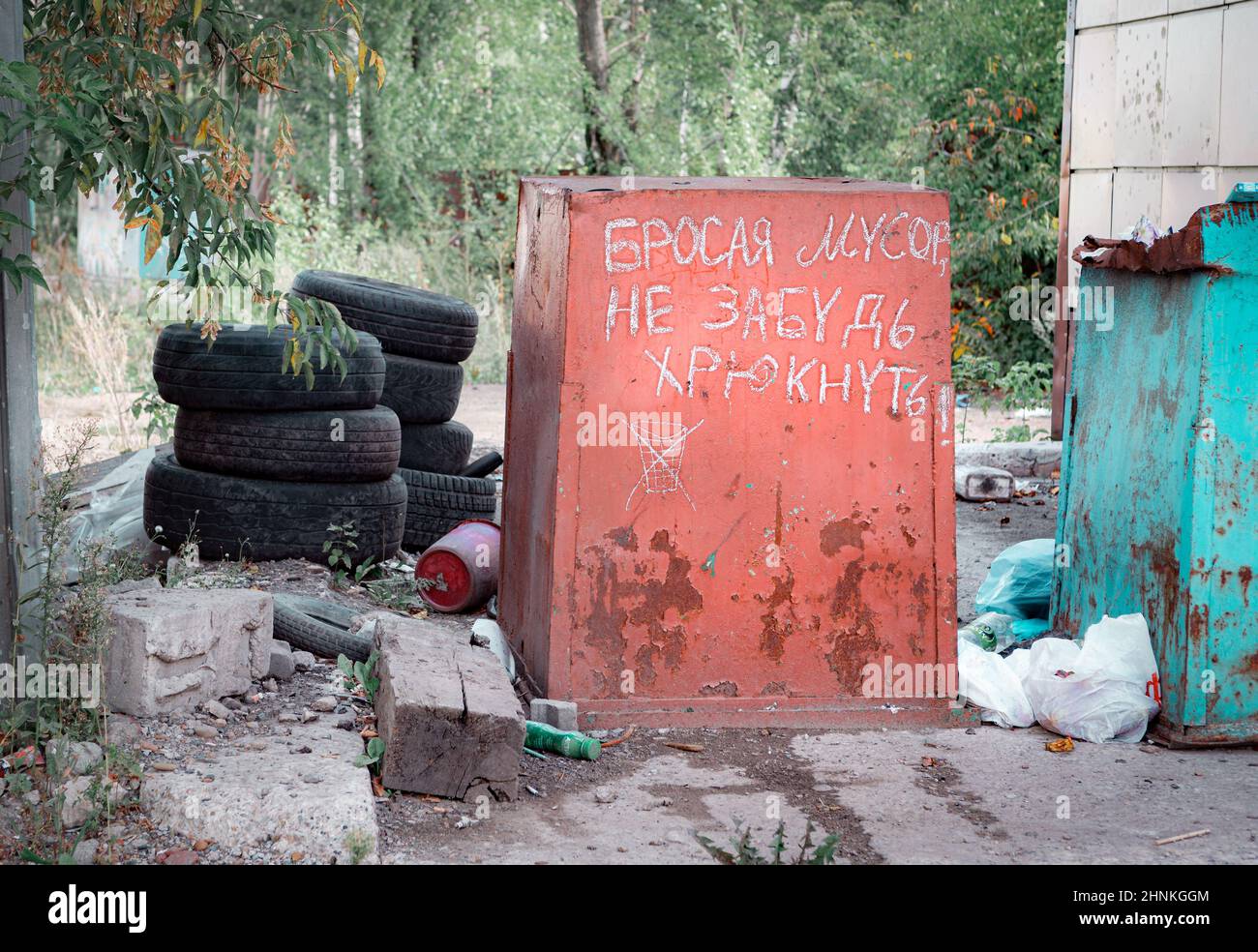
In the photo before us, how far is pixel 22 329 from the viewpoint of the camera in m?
4.14

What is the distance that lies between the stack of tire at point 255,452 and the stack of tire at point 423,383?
0.90 metres

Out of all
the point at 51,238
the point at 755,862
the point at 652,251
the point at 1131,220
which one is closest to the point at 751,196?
the point at 652,251

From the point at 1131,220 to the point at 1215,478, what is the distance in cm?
505

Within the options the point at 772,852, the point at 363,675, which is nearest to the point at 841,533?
the point at 772,852

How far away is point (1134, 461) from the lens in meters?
5.05

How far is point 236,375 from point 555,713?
109 inches

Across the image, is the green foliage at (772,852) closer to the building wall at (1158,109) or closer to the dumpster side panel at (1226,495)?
the dumpster side panel at (1226,495)

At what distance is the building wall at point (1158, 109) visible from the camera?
24.8ft

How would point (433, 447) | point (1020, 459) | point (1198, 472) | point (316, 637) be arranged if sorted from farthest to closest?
point (1020, 459)
point (433, 447)
point (316, 637)
point (1198, 472)

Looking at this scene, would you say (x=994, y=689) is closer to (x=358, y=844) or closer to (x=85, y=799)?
(x=358, y=844)

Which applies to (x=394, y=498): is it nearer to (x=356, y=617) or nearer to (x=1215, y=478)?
(x=356, y=617)

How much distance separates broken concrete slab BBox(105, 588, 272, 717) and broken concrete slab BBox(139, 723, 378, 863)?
0.45 metres

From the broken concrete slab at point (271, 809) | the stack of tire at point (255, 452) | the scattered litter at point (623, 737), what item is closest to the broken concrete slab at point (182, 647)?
the broken concrete slab at point (271, 809)

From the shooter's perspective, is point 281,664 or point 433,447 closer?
point 281,664
